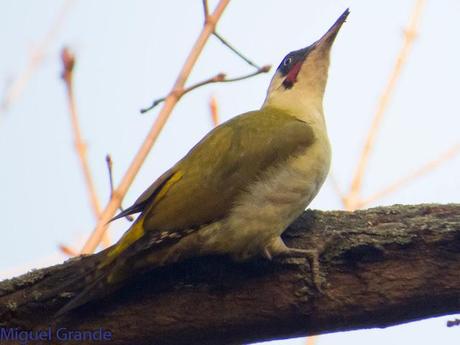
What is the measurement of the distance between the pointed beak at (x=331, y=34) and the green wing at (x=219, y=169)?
45.9 inches

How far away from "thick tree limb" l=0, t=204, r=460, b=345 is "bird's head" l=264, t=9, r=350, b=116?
1.71m

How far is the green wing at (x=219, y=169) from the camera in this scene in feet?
11.8

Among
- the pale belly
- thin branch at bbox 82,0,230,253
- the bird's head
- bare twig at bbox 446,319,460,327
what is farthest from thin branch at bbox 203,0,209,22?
bare twig at bbox 446,319,460,327

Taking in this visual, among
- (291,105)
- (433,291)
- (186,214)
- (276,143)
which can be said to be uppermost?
(291,105)

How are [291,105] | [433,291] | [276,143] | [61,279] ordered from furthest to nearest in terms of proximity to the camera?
[291,105], [276,143], [61,279], [433,291]

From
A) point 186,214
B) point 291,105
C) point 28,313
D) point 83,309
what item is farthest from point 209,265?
point 291,105

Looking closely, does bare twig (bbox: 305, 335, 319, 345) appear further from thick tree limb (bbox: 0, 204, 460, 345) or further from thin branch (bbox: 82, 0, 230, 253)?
thin branch (bbox: 82, 0, 230, 253)

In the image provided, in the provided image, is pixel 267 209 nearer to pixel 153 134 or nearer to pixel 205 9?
pixel 153 134

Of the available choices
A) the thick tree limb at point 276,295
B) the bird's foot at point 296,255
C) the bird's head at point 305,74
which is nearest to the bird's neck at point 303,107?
the bird's head at point 305,74

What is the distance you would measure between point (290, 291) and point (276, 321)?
15cm

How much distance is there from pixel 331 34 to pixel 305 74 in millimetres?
317

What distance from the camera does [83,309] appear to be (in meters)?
3.36

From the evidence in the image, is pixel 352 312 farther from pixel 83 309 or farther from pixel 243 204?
pixel 83 309

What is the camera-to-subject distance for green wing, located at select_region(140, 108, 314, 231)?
142 inches
